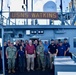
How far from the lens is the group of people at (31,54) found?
1399cm

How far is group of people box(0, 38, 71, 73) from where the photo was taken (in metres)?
14.0

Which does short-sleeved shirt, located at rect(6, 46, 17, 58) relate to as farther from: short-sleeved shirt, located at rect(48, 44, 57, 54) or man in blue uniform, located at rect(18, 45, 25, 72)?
short-sleeved shirt, located at rect(48, 44, 57, 54)

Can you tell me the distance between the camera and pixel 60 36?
23.7 metres

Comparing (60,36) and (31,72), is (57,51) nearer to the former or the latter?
(31,72)

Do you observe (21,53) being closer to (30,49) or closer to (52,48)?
(30,49)

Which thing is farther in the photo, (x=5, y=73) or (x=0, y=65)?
(x=0, y=65)

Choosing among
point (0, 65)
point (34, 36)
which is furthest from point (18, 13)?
point (0, 65)

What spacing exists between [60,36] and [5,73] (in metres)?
10.4

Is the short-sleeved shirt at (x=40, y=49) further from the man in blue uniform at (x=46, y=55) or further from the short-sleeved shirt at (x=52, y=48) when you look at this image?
the man in blue uniform at (x=46, y=55)

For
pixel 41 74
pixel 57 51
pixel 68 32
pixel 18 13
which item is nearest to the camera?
pixel 41 74

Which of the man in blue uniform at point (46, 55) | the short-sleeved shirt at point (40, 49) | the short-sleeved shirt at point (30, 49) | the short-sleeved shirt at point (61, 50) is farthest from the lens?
the man in blue uniform at point (46, 55)

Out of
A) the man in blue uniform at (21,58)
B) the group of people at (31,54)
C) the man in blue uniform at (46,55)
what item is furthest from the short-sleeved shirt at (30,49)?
the man in blue uniform at (46,55)

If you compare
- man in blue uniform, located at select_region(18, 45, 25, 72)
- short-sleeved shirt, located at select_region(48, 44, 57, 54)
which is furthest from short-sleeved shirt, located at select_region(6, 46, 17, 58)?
short-sleeved shirt, located at select_region(48, 44, 57, 54)

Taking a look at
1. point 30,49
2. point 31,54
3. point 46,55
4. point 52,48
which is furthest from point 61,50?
point 30,49
